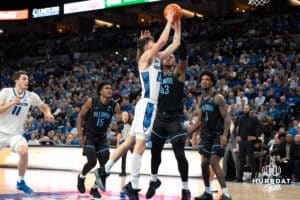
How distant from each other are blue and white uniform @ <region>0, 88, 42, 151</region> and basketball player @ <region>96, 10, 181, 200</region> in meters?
→ 2.12

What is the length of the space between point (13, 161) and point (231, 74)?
9.33 m

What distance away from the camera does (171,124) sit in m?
7.62

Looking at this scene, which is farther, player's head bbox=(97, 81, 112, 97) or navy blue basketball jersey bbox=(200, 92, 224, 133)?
player's head bbox=(97, 81, 112, 97)

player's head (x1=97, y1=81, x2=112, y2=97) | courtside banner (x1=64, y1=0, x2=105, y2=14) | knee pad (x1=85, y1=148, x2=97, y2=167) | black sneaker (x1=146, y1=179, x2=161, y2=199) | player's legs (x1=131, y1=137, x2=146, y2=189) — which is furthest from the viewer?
courtside banner (x1=64, y1=0, x2=105, y2=14)

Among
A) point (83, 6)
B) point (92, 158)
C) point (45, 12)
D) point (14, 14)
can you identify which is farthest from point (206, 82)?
point (14, 14)

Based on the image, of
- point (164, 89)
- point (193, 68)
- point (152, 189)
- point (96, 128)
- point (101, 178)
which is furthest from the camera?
point (193, 68)

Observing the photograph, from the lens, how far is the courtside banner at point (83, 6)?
2720cm

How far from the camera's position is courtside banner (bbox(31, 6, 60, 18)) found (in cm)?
2973

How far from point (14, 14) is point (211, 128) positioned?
26.8 metres

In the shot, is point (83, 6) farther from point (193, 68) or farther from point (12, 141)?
point (12, 141)

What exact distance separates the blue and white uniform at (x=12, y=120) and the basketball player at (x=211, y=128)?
9.58ft

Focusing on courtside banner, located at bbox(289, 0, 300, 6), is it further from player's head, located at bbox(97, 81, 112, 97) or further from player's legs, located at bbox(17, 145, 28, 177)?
player's legs, located at bbox(17, 145, 28, 177)

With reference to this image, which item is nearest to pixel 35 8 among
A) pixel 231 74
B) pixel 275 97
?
pixel 231 74

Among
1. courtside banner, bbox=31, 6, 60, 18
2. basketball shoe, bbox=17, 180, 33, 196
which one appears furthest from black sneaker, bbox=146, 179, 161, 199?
courtside banner, bbox=31, 6, 60, 18
